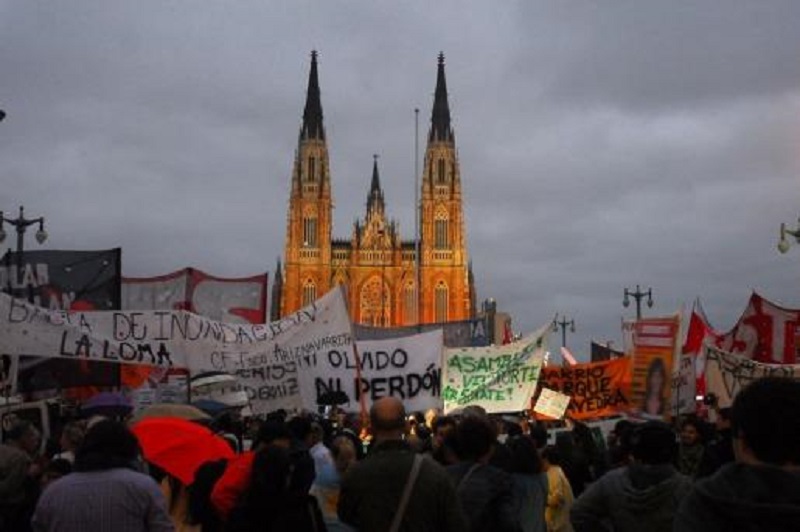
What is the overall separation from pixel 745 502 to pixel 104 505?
2545 millimetres

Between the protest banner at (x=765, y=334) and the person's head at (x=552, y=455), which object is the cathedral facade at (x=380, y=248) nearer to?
the protest banner at (x=765, y=334)

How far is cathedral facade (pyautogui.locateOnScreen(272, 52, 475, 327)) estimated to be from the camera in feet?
332

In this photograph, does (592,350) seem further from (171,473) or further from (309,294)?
(309,294)

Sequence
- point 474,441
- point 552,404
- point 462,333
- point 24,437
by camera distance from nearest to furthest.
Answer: point 474,441
point 24,437
point 552,404
point 462,333

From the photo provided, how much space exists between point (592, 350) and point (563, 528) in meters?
22.3

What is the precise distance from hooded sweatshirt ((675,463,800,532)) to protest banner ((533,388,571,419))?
1288cm

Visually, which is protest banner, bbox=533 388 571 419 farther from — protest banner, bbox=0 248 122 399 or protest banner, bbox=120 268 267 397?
protest banner, bbox=0 248 122 399

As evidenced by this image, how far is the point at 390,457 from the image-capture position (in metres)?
4.58

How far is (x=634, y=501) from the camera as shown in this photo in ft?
15.8

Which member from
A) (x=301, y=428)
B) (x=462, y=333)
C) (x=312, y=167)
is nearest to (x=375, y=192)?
(x=312, y=167)

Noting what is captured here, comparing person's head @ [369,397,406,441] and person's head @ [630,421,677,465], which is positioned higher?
person's head @ [369,397,406,441]

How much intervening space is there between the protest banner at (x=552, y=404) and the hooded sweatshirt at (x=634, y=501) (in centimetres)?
1048

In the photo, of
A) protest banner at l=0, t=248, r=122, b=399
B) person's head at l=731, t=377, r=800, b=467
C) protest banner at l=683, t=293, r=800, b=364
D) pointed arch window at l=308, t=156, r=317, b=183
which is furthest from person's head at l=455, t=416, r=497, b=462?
pointed arch window at l=308, t=156, r=317, b=183

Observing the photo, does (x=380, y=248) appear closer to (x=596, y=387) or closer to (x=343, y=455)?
(x=596, y=387)
